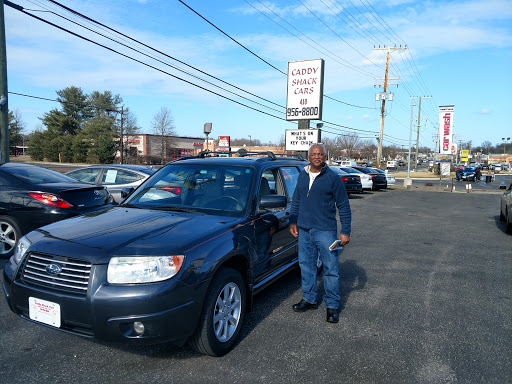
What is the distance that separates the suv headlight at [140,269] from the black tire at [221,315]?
454 millimetres

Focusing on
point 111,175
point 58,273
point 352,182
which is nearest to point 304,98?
point 352,182

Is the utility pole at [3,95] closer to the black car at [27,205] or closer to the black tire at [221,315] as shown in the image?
the black car at [27,205]

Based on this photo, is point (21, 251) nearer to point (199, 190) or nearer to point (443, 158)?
point (199, 190)

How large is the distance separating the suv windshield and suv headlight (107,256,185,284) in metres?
1.07

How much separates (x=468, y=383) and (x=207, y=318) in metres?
2.03

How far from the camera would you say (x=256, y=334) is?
3.64 m

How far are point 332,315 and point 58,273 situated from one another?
8.52 ft

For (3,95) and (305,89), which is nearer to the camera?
(3,95)

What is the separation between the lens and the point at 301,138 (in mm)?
14727

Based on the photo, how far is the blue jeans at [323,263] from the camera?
392 centimetres

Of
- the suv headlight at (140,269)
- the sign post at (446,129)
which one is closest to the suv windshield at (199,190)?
the suv headlight at (140,269)

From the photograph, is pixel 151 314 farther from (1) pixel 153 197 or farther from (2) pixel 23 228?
(2) pixel 23 228

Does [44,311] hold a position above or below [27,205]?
below

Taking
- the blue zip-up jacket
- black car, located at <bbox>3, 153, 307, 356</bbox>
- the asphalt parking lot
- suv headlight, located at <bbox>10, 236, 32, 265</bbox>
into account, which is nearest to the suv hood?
black car, located at <bbox>3, 153, 307, 356</bbox>
